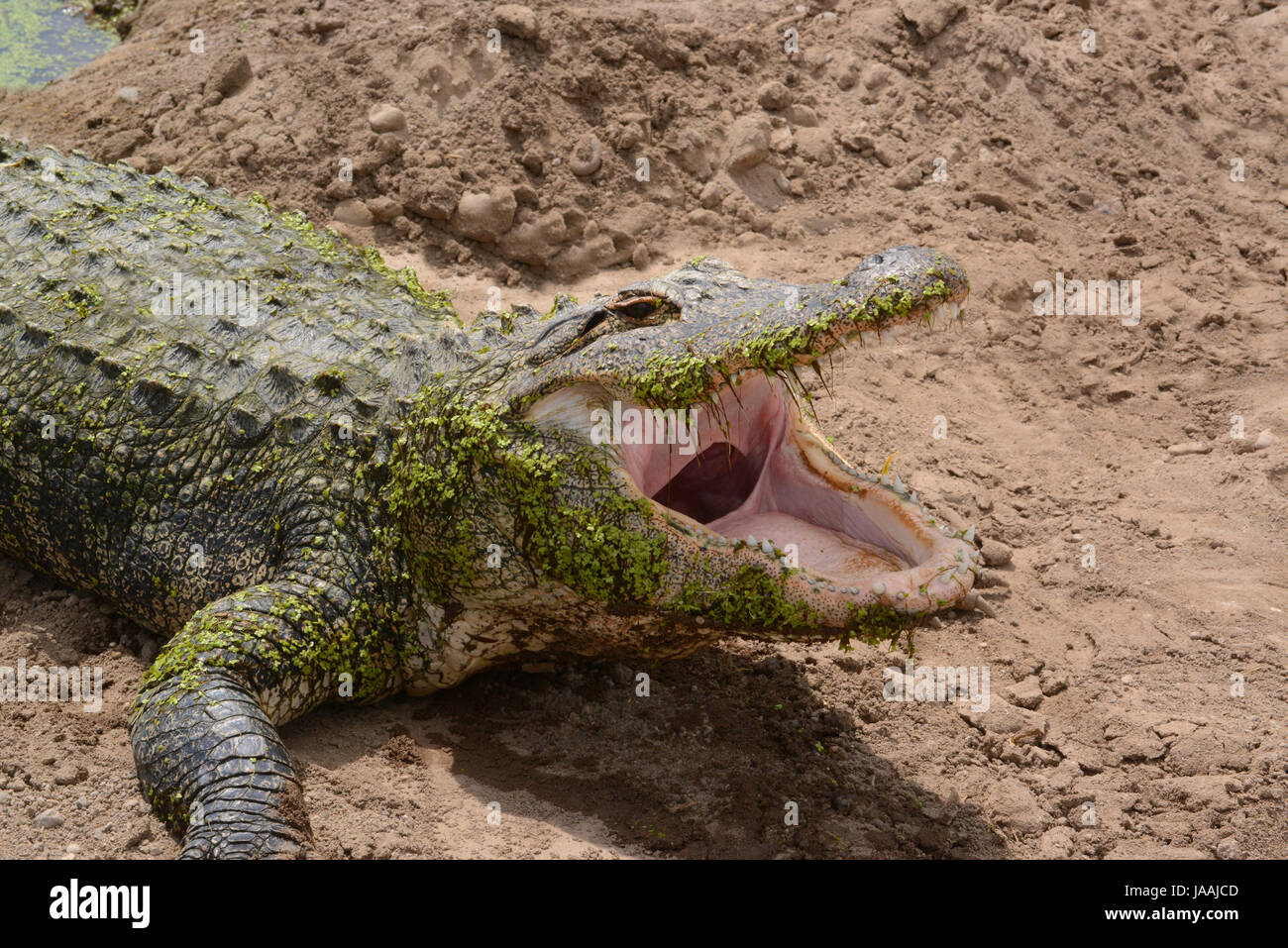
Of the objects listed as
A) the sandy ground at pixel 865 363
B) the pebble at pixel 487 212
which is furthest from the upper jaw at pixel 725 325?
the pebble at pixel 487 212

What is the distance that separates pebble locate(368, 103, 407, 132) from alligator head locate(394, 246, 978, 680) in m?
3.80

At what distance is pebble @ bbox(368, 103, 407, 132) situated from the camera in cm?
815

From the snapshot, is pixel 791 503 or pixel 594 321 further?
pixel 791 503

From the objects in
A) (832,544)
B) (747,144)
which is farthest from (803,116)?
(832,544)

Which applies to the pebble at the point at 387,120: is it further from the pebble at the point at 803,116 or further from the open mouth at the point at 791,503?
the open mouth at the point at 791,503

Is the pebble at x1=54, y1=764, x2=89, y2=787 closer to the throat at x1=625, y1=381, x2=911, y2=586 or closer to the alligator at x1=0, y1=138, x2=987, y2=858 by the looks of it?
the alligator at x1=0, y1=138, x2=987, y2=858

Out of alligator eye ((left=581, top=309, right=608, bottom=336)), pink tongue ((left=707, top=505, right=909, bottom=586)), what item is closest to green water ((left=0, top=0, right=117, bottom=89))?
alligator eye ((left=581, top=309, right=608, bottom=336))

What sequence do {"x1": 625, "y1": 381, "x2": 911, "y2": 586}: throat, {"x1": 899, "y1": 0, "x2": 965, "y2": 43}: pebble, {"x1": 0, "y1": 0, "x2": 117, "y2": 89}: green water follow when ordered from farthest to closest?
{"x1": 0, "y1": 0, "x2": 117, "y2": 89}: green water → {"x1": 899, "y1": 0, "x2": 965, "y2": 43}: pebble → {"x1": 625, "y1": 381, "x2": 911, "y2": 586}: throat

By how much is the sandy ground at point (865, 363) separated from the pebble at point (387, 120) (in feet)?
0.10

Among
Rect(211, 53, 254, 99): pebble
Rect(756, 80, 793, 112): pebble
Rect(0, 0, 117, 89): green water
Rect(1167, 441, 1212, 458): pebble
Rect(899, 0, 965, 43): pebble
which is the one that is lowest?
Rect(1167, 441, 1212, 458): pebble

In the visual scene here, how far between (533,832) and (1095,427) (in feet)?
13.5

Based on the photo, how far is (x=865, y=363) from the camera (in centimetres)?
729

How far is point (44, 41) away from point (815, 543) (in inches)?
386

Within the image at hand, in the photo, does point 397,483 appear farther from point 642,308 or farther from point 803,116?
point 803,116
